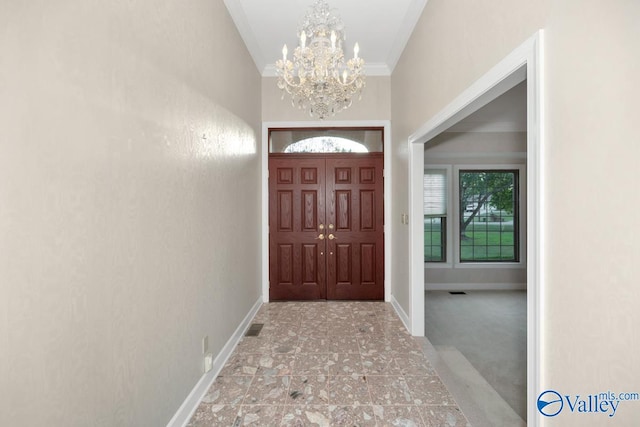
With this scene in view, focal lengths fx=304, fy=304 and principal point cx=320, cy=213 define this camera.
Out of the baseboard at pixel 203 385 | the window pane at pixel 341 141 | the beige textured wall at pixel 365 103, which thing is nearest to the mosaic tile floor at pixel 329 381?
the baseboard at pixel 203 385

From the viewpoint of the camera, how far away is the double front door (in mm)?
4383

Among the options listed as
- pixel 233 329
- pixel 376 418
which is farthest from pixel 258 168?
pixel 376 418

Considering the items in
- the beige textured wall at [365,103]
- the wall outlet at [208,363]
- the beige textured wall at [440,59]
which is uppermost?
the beige textured wall at [365,103]

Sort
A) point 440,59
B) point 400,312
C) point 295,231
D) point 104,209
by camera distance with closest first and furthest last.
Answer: point 104,209
point 440,59
point 400,312
point 295,231

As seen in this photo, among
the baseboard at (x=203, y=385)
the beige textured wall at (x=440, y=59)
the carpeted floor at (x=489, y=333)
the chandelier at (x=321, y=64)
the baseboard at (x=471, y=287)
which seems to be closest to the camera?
the beige textured wall at (x=440, y=59)

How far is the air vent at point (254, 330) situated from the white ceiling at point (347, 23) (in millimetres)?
3220

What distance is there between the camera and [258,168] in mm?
4141

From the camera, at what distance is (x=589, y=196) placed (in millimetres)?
1047

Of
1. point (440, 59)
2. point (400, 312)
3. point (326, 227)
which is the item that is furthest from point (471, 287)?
point (440, 59)

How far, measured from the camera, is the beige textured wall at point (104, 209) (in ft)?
2.96

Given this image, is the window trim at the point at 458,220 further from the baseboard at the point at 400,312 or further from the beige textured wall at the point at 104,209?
the beige textured wall at the point at 104,209

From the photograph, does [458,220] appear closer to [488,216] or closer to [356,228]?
[488,216]

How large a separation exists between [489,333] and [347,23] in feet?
12.5

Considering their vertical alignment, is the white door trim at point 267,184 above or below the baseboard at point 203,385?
above
